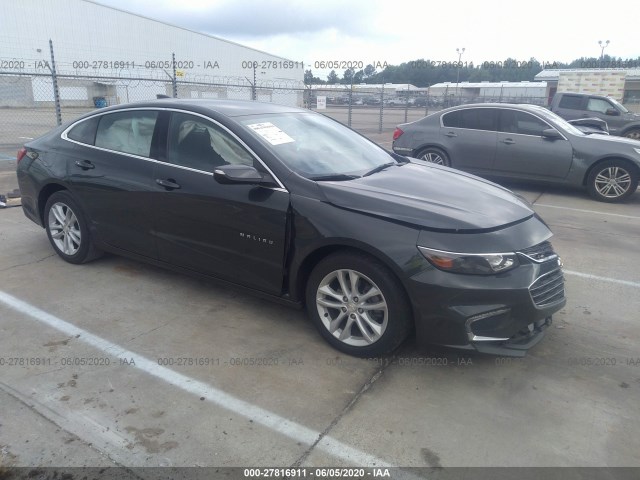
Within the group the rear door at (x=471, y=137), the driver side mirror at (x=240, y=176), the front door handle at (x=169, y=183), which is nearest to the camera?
the driver side mirror at (x=240, y=176)

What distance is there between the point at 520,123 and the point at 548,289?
6578 mm

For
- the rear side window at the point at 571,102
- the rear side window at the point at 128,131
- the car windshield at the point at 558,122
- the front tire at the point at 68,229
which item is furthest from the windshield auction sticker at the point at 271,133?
the rear side window at the point at 571,102

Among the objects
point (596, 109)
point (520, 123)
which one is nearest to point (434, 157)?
point (520, 123)

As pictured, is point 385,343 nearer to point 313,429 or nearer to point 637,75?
point 313,429

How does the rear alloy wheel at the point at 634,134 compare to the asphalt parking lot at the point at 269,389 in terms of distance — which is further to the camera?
the rear alloy wheel at the point at 634,134

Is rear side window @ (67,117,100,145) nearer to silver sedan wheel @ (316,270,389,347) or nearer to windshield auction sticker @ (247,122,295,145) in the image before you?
windshield auction sticker @ (247,122,295,145)

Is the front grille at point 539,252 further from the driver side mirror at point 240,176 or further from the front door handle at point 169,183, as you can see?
the front door handle at point 169,183

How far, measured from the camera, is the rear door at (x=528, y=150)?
8766 mm

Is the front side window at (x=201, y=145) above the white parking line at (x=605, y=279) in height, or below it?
above

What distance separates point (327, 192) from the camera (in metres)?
3.45

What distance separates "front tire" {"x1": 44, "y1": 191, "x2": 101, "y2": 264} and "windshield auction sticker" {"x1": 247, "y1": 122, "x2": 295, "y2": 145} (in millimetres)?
2000

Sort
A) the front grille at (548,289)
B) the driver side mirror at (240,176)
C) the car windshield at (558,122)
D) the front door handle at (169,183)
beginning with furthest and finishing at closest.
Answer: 1. the car windshield at (558,122)
2. the front door handle at (169,183)
3. the driver side mirror at (240,176)
4. the front grille at (548,289)

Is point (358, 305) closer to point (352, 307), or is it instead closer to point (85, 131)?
point (352, 307)

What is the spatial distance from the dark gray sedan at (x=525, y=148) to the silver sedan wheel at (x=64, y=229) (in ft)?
21.7
